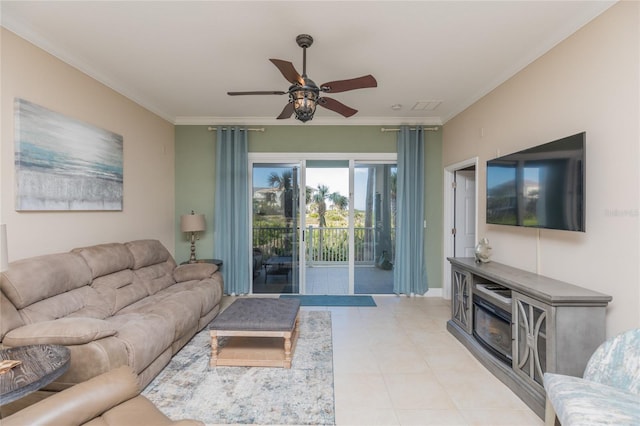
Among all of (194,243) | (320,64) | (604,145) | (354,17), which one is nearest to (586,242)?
(604,145)

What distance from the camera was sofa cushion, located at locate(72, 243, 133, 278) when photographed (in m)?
2.87

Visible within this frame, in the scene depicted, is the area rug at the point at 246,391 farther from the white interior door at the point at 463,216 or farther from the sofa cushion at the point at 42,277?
the white interior door at the point at 463,216

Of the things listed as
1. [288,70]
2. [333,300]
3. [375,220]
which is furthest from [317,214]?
[288,70]

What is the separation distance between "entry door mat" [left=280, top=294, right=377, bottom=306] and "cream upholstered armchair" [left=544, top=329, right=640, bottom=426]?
2894mm

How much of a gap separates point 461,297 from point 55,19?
445cm

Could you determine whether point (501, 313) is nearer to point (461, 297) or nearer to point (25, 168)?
point (461, 297)

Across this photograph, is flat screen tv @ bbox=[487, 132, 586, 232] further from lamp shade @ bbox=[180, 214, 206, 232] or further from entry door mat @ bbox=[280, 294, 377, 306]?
lamp shade @ bbox=[180, 214, 206, 232]

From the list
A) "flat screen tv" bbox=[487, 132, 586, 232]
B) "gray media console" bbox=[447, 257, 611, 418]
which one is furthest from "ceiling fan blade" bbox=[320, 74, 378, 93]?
"gray media console" bbox=[447, 257, 611, 418]

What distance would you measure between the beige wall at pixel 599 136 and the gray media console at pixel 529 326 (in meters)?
0.14

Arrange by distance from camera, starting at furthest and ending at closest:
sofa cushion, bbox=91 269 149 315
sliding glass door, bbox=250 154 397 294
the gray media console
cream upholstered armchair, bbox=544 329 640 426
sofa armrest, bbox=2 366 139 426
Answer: sliding glass door, bbox=250 154 397 294
sofa cushion, bbox=91 269 149 315
the gray media console
cream upholstered armchair, bbox=544 329 640 426
sofa armrest, bbox=2 366 139 426

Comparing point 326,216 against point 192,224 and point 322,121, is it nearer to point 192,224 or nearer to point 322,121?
point 322,121

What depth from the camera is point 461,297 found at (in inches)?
133

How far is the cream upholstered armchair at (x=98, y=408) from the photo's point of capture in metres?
1.27

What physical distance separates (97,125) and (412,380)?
13.0ft
